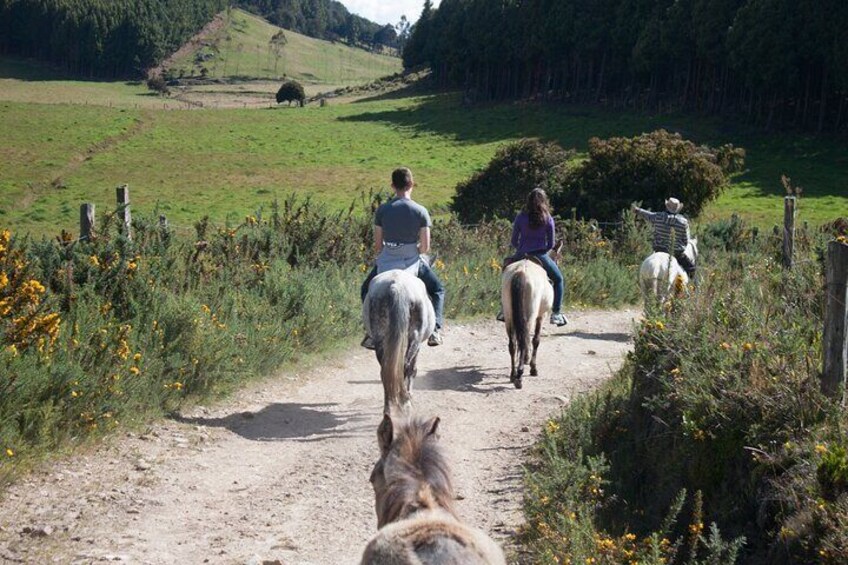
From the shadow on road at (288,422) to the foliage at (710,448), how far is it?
2.21 meters

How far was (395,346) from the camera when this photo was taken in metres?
8.80

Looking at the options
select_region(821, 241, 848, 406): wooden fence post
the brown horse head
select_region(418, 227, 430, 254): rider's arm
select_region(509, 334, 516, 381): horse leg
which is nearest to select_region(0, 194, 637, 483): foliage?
select_region(418, 227, 430, 254): rider's arm

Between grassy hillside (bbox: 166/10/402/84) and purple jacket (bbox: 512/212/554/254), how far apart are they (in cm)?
13904

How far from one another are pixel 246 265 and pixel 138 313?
356 cm

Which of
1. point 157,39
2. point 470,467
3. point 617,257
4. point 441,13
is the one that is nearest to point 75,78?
point 157,39

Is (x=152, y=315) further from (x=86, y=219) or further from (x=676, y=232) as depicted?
(x=676, y=232)

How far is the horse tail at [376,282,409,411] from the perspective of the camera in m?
8.79

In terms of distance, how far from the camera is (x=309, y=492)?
741cm

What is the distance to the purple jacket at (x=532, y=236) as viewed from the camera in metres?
12.2

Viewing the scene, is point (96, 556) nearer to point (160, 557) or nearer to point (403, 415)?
point (160, 557)

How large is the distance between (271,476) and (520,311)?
4525mm

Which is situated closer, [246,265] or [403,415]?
[403,415]

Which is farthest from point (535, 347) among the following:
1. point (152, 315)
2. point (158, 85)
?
point (158, 85)

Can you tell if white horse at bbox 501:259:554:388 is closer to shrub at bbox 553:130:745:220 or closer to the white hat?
the white hat
